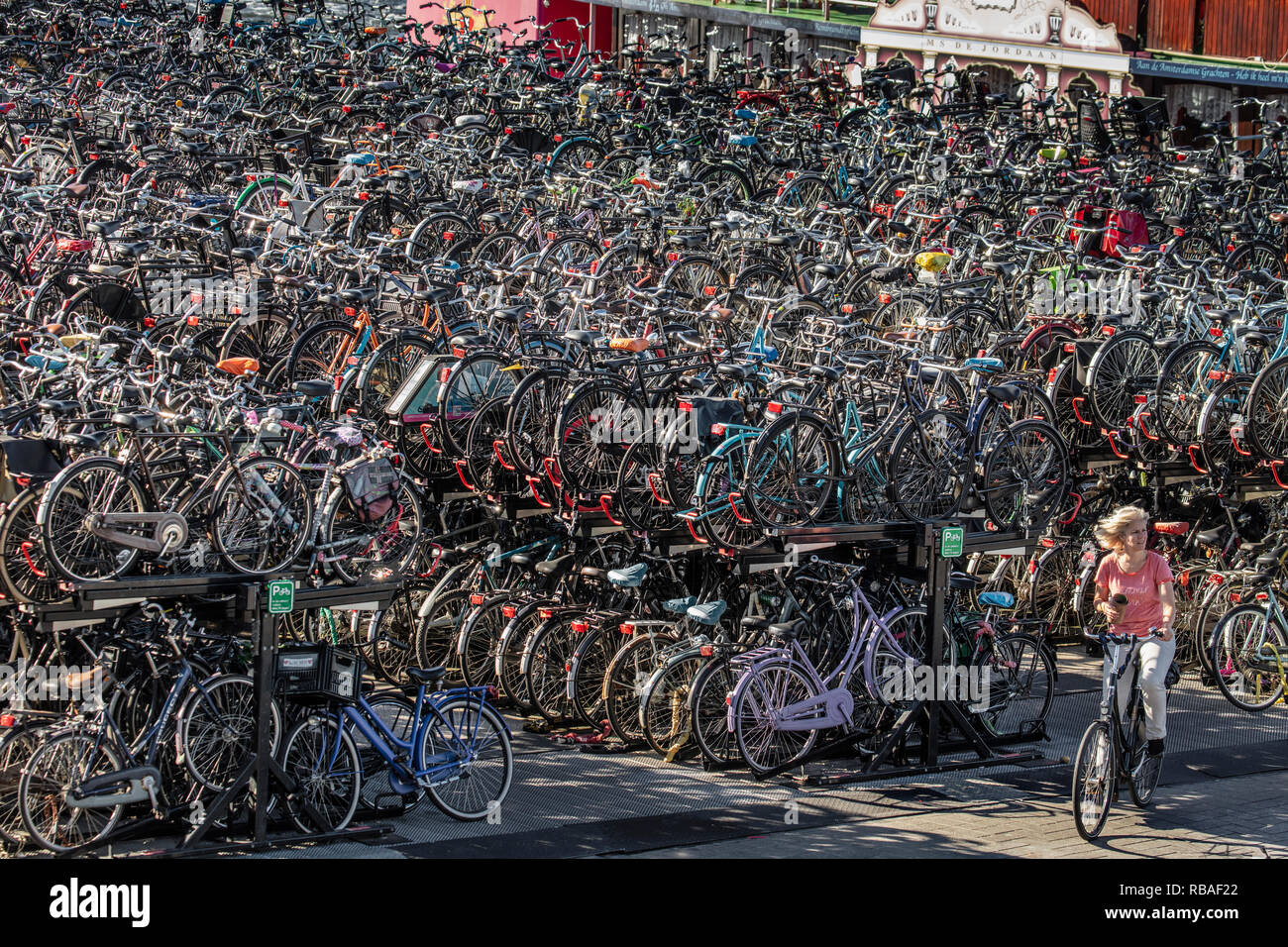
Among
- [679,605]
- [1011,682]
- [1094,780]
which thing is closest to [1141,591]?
[1094,780]

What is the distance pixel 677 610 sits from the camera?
12.1 meters

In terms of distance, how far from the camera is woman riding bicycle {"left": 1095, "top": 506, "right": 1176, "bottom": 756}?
1019 cm

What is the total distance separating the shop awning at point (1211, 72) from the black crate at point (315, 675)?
2184 centimetres

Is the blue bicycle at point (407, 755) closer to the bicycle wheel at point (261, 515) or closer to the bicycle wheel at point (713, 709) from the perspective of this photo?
the bicycle wheel at point (261, 515)

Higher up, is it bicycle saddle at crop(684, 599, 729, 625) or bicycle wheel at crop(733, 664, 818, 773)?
bicycle saddle at crop(684, 599, 729, 625)

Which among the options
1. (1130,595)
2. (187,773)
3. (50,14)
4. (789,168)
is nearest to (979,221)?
(789,168)

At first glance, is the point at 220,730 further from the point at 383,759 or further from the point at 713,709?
the point at 713,709

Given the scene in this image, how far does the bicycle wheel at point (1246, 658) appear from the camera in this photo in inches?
539

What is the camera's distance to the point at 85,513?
30.6ft

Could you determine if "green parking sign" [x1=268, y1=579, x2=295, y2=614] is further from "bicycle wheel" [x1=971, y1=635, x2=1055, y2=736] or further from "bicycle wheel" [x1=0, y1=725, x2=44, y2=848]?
"bicycle wheel" [x1=971, y1=635, x2=1055, y2=736]

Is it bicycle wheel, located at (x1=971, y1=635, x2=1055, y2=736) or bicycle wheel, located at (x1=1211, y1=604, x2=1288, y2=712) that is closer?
bicycle wheel, located at (x1=971, y1=635, x2=1055, y2=736)

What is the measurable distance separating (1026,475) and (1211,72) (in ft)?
59.2

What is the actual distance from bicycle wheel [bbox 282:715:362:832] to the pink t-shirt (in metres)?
4.65

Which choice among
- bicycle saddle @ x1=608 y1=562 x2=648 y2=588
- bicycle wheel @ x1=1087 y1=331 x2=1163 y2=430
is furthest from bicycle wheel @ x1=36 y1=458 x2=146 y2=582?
bicycle wheel @ x1=1087 y1=331 x2=1163 y2=430
